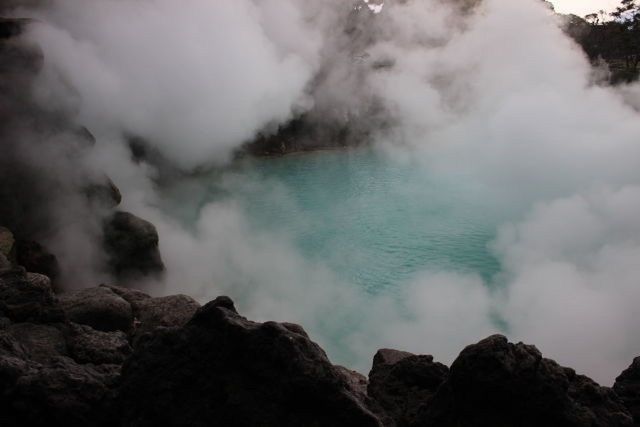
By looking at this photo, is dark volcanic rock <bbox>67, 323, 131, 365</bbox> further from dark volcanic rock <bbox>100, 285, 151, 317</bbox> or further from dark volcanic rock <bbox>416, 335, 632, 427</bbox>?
dark volcanic rock <bbox>100, 285, 151, 317</bbox>

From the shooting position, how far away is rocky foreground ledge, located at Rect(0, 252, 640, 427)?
3.81m

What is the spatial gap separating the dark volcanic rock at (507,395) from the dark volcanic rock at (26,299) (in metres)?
4.16

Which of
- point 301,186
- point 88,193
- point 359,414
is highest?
point 301,186

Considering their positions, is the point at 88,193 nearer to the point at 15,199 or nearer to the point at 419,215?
the point at 15,199

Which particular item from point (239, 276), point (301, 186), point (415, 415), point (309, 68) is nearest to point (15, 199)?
point (239, 276)

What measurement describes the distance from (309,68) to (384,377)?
101 feet

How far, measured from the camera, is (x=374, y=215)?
69.0 ft

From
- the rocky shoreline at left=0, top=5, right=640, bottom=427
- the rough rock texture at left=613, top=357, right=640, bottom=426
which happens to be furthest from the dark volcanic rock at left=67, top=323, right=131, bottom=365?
the rough rock texture at left=613, top=357, right=640, bottom=426

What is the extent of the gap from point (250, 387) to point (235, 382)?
5.0 inches

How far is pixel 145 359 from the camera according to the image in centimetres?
402

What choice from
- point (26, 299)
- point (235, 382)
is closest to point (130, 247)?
point (26, 299)

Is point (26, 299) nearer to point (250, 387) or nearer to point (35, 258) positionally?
point (250, 387)

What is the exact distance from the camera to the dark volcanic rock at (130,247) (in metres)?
13.7

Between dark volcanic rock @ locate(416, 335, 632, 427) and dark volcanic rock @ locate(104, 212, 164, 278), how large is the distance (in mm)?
10842
